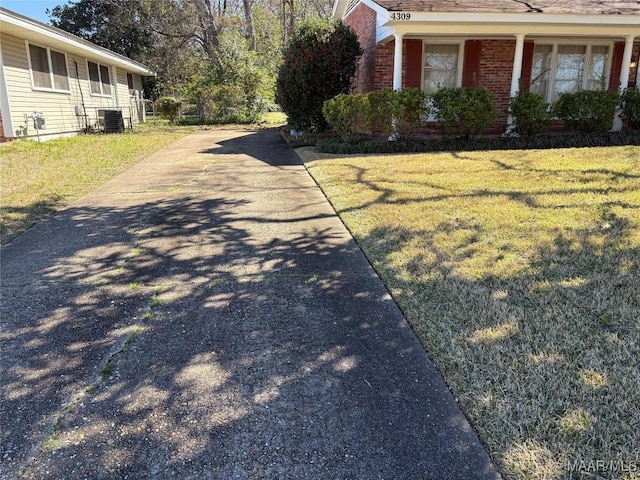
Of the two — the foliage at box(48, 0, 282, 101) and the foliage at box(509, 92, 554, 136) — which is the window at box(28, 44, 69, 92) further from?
the foliage at box(509, 92, 554, 136)

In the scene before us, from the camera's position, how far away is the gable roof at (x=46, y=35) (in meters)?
12.1

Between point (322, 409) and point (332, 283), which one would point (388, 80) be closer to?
point (332, 283)

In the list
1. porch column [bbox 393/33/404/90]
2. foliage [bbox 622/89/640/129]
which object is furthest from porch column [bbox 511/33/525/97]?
porch column [bbox 393/33/404/90]

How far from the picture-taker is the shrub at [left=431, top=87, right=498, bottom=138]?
10.6 m

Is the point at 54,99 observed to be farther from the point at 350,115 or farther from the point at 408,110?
the point at 408,110

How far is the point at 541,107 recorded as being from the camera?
36.2ft

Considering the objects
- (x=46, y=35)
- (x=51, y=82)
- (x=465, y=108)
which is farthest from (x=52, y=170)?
(x=465, y=108)

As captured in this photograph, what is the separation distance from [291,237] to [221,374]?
263 cm

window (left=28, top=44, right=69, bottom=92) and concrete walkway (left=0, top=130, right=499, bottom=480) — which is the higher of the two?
window (left=28, top=44, right=69, bottom=92)

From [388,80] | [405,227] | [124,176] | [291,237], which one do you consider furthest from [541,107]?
[124,176]

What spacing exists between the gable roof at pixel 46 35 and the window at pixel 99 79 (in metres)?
0.38

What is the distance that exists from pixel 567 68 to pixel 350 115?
22.1ft

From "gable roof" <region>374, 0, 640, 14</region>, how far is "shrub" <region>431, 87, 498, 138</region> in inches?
70.9

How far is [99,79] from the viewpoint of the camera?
19.7 meters
